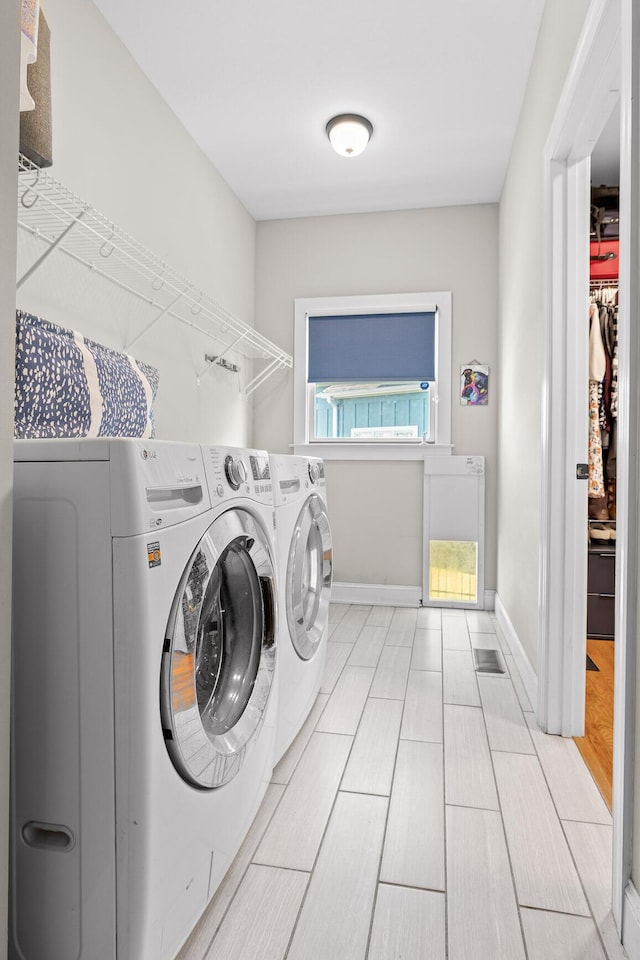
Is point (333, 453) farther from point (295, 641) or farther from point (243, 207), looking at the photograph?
point (295, 641)

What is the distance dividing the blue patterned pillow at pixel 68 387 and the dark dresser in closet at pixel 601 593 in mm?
2420

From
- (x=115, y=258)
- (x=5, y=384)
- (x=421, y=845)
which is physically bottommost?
(x=421, y=845)

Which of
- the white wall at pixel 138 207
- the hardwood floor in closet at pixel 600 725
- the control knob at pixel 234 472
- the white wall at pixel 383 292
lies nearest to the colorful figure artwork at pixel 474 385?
the white wall at pixel 383 292

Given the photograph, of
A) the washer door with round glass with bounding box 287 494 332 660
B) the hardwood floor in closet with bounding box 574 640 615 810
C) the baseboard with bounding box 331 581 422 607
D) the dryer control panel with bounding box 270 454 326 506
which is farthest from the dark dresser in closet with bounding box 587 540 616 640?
the dryer control panel with bounding box 270 454 326 506

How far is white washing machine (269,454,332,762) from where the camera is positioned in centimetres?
161

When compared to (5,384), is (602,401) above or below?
above

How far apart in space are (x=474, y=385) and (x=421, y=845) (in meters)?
2.77

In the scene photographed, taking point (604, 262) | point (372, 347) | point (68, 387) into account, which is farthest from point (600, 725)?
point (372, 347)

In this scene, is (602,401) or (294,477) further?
(602,401)

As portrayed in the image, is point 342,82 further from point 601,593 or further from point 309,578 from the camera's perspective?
point 601,593

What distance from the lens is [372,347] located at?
12.3 ft

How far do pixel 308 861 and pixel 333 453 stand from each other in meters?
2.70

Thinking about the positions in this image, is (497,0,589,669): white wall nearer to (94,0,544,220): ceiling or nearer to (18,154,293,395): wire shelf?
(94,0,544,220): ceiling

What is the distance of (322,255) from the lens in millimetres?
3793
